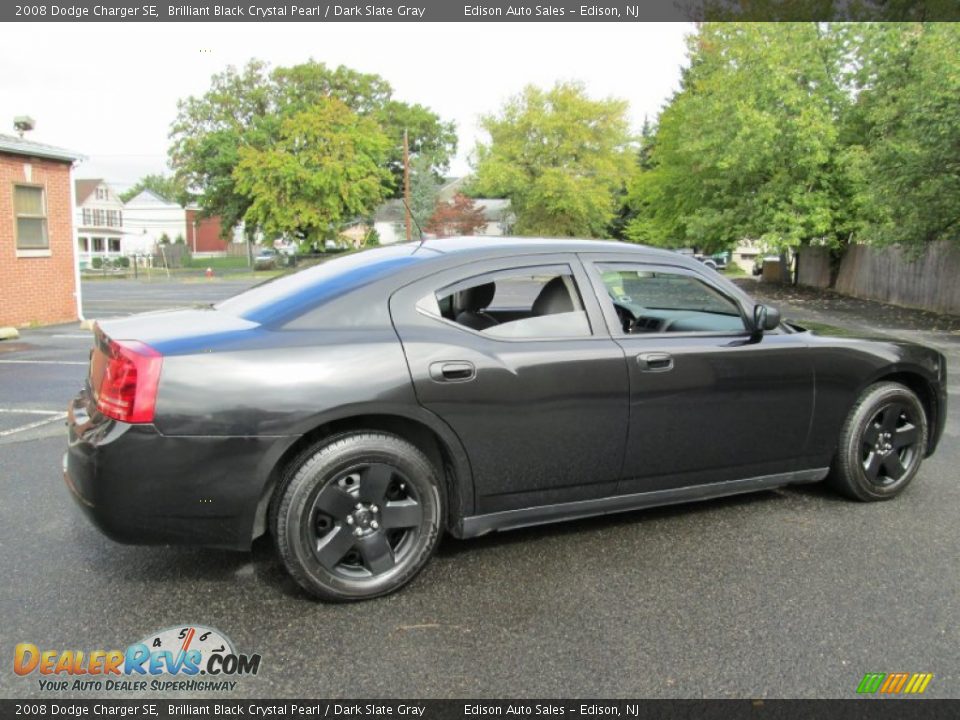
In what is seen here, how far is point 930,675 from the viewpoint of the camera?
2604mm

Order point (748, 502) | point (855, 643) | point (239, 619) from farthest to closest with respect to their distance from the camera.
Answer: point (748, 502) → point (239, 619) → point (855, 643)

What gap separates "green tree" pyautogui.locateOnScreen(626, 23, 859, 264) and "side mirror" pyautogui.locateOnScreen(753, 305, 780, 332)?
1896cm

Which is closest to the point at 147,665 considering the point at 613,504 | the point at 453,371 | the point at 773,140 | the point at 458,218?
the point at 453,371

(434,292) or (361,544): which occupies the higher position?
(434,292)

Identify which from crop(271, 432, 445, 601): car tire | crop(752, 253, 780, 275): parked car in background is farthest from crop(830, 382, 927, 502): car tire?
crop(752, 253, 780, 275): parked car in background

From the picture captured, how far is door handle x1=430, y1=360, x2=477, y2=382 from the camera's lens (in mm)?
3156

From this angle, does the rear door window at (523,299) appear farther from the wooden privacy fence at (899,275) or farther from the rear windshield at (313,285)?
the wooden privacy fence at (899,275)

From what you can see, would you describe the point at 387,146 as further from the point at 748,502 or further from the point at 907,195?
the point at 748,502

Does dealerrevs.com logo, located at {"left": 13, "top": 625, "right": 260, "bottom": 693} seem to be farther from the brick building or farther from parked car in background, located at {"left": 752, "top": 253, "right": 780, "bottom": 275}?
parked car in background, located at {"left": 752, "top": 253, "right": 780, "bottom": 275}

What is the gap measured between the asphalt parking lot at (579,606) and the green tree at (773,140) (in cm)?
1942

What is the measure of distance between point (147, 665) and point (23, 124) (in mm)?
16455

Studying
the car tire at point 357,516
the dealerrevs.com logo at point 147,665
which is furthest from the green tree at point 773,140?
the dealerrevs.com logo at point 147,665

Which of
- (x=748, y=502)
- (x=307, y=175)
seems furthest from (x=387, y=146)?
(x=748, y=502)

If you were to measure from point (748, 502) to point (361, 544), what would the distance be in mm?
2398
